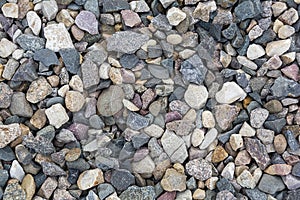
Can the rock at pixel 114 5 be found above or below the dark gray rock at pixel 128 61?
above

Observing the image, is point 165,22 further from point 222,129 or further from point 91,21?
point 222,129

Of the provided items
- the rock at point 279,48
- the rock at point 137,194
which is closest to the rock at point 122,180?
the rock at point 137,194

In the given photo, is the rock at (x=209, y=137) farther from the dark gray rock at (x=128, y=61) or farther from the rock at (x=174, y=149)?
the dark gray rock at (x=128, y=61)

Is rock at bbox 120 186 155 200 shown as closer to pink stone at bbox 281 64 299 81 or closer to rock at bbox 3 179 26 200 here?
rock at bbox 3 179 26 200

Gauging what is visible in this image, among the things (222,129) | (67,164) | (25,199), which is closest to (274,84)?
(222,129)

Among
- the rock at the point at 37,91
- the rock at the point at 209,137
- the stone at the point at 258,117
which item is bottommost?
the rock at the point at 209,137

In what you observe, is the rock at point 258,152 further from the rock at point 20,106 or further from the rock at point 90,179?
the rock at point 20,106

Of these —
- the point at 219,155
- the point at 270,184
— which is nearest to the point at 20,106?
the point at 219,155

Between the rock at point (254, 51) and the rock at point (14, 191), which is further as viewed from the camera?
the rock at point (254, 51)
